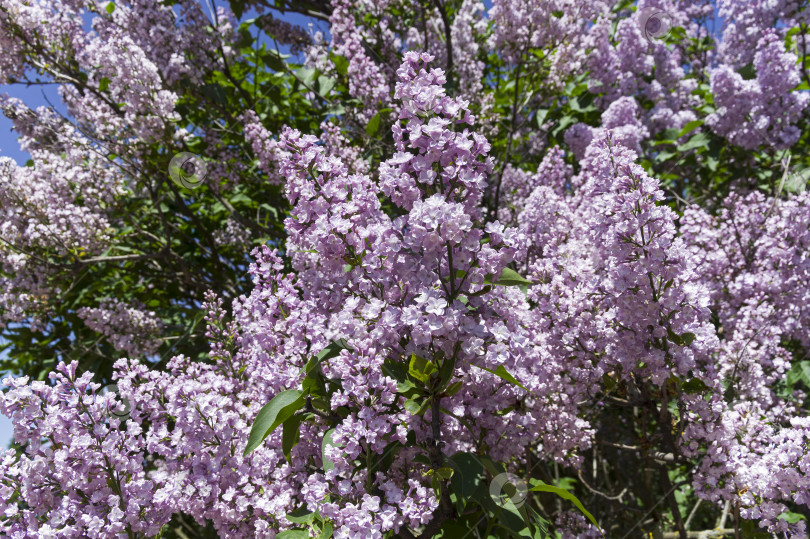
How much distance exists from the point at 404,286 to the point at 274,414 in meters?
0.56

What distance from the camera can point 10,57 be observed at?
479 centimetres

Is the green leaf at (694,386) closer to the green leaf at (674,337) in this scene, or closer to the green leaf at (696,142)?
the green leaf at (674,337)

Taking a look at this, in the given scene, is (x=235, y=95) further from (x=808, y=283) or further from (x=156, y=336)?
(x=808, y=283)

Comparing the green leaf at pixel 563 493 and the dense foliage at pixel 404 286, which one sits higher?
the dense foliage at pixel 404 286

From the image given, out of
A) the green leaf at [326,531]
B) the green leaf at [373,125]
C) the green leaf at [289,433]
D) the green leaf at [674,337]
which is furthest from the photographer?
the green leaf at [373,125]

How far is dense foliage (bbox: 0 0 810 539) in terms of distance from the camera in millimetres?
1804

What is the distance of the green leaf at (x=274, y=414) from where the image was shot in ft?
5.76

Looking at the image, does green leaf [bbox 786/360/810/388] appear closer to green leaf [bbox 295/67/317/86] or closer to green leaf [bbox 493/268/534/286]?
green leaf [bbox 493/268/534/286]

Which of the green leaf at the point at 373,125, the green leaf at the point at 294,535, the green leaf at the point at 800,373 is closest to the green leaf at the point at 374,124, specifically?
the green leaf at the point at 373,125

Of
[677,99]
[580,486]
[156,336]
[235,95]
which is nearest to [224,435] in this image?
[156,336]

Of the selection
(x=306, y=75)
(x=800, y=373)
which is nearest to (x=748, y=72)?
(x=800, y=373)

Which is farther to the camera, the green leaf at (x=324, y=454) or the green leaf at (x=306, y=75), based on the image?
the green leaf at (x=306, y=75)

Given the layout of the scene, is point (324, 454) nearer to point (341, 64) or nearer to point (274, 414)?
point (274, 414)

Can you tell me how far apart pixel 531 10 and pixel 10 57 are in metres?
4.17
